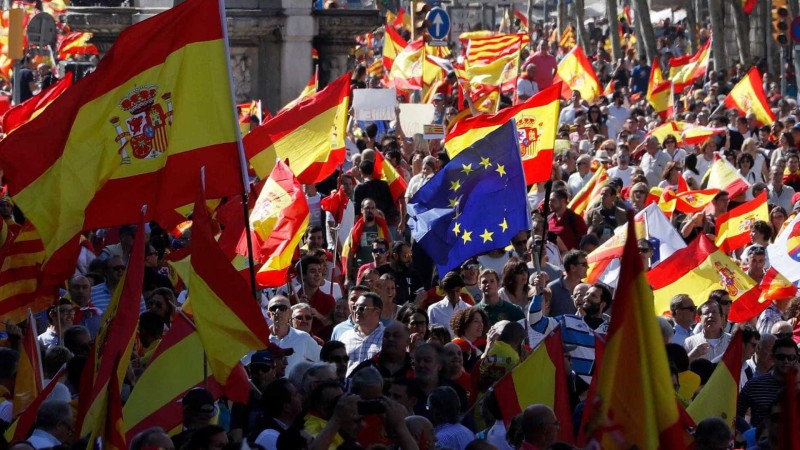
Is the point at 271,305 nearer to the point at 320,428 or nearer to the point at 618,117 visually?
the point at 320,428

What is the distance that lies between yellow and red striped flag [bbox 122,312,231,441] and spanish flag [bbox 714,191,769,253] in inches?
274

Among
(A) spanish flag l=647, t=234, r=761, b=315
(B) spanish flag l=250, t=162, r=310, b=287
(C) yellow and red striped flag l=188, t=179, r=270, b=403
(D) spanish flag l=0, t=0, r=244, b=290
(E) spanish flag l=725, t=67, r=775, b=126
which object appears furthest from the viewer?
(E) spanish flag l=725, t=67, r=775, b=126

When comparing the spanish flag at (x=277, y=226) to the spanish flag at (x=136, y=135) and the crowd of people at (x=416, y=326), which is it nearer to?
the crowd of people at (x=416, y=326)

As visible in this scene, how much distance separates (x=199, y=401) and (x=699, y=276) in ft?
18.2

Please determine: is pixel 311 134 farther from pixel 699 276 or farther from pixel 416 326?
pixel 416 326

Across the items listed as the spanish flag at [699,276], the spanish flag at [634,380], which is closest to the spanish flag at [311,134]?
the spanish flag at [699,276]

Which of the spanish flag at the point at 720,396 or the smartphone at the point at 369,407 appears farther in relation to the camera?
the spanish flag at the point at 720,396

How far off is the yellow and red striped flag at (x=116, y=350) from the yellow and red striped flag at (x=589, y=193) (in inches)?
347

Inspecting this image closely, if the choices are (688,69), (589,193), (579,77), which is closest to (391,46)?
(579,77)

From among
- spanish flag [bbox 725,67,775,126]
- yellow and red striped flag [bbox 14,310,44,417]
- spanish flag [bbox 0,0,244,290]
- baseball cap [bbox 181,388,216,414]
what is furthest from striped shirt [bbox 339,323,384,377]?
spanish flag [bbox 725,67,775,126]

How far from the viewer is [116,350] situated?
27.4 ft

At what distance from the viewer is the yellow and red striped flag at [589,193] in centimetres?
1732

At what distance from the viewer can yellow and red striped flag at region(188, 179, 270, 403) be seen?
9.00 metres

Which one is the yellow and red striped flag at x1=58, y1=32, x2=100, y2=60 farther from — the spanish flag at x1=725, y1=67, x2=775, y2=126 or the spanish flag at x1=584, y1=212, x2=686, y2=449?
the spanish flag at x1=584, y1=212, x2=686, y2=449
